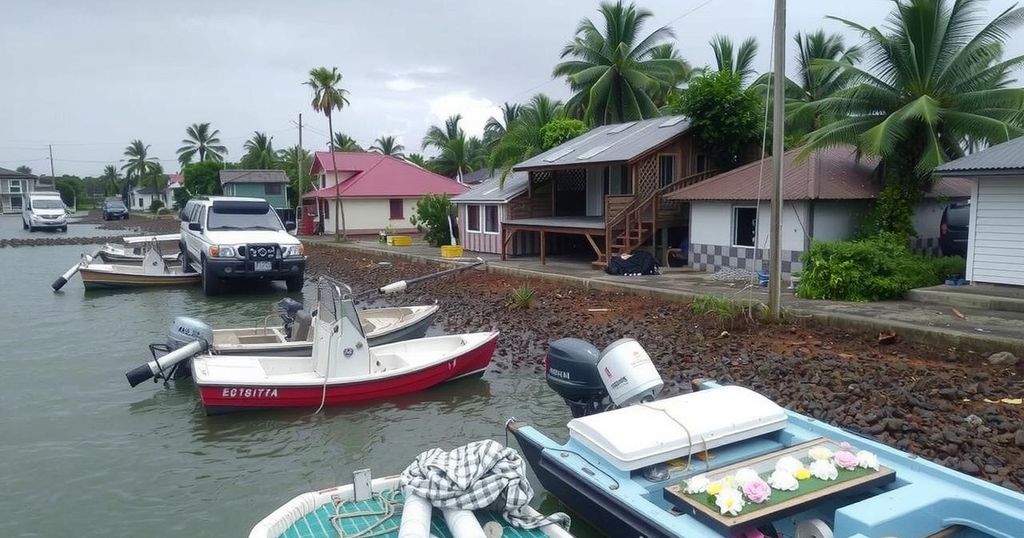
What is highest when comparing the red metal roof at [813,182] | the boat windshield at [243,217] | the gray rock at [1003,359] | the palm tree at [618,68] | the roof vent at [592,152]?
the palm tree at [618,68]

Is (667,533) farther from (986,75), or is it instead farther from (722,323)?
(986,75)

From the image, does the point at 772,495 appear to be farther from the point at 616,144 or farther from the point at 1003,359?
the point at 616,144

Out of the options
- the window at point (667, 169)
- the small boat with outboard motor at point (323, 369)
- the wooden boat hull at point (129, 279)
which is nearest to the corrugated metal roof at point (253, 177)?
the wooden boat hull at point (129, 279)

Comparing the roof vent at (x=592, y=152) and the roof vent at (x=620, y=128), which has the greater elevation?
the roof vent at (x=620, y=128)

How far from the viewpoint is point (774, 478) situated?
4297 millimetres

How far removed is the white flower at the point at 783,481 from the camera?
13.9 feet

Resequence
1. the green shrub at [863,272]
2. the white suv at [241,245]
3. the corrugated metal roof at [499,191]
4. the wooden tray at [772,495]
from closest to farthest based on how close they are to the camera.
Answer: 1. the wooden tray at [772,495]
2. the green shrub at [863,272]
3. the white suv at [241,245]
4. the corrugated metal roof at [499,191]

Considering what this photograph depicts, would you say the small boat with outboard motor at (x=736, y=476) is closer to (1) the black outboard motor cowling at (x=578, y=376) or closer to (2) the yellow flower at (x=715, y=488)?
(2) the yellow flower at (x=715, y=488)

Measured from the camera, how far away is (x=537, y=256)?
2112 centimetres

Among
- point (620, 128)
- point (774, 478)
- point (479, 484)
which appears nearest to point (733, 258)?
point (620, 128)

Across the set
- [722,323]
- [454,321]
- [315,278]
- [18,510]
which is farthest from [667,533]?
[315,278]

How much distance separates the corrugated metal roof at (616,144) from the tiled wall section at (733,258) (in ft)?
9.13

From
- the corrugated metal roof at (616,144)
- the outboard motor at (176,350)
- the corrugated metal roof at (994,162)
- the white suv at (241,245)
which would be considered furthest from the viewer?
the corrugated metal roof at (616,144)

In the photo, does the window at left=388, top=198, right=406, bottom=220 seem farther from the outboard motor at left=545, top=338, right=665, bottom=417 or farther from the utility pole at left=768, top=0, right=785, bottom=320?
the outboard motor at left=545, top=338, right=665, bottom=417
